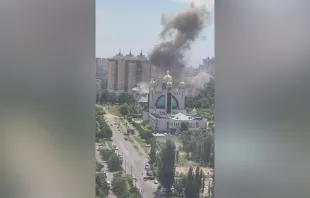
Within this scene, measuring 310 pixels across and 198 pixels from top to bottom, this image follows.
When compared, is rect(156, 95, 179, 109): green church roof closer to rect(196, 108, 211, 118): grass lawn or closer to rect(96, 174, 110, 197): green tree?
rect(196, 108, 211, 118): grass lawn

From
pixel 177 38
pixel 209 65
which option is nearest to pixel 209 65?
pixel 209 65

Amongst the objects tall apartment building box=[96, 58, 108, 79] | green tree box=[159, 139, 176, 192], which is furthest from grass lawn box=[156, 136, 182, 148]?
tall apartment building box=[96, 58, 108, 79]

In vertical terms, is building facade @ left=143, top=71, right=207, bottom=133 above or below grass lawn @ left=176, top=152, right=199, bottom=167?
above

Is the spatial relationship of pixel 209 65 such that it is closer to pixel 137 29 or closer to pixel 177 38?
pixel 177 38

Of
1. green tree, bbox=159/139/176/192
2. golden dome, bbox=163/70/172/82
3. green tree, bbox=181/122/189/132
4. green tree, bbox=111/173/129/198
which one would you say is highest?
golden dome, bbox=163/70/172/82

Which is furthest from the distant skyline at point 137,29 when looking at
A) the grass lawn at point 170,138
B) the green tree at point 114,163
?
the green tree at point 114,163

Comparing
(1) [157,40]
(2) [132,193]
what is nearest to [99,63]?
(1) [157,40]
